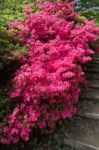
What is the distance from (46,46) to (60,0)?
1.77m

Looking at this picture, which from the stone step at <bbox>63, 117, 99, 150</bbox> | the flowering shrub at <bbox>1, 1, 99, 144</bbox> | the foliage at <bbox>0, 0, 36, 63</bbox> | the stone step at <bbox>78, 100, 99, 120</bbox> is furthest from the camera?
the stone step at <bbox>78, 100, 99, 120</bbox>

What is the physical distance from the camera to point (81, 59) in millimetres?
4695

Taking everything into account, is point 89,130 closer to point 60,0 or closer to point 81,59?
point 81,59

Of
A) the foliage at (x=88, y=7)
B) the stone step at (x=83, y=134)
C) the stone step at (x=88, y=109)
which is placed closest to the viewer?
the stone step at (x=83, y=134)

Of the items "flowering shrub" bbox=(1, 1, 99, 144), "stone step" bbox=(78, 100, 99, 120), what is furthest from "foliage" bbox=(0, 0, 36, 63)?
"stone step" bbox=(78, 100, 99, 120)

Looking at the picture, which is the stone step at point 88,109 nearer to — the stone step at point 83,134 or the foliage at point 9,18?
the stone step at point 83,134

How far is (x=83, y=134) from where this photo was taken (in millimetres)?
4531

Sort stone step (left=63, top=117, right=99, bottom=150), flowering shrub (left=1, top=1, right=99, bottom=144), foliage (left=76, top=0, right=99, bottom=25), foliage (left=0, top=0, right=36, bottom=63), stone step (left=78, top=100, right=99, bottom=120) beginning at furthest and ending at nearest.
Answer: foliage (left=76, top=0, right=99, bottom=25) < stone step (left=78, top=100, right=99, bottom=120) < foliage (left=0, top=0, right=36, bottom=63) < stone step (left=63, top=117, right=99, bottom=150) < flowering shrub (left=1, top=1, right=99, bottom=144)

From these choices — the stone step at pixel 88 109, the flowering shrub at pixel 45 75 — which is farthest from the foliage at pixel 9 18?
the stone step at pixel 88 109

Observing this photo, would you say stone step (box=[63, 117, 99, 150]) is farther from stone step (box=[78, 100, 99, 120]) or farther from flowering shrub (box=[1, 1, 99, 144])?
flowering shrub (box=[1, 1, 99, 144])

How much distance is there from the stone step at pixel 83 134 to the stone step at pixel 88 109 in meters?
0.08

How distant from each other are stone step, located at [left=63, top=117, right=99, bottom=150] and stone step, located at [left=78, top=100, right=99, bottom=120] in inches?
3.3

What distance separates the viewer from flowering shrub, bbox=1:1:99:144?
4051 millimetres

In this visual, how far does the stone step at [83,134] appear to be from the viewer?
14.1ft
